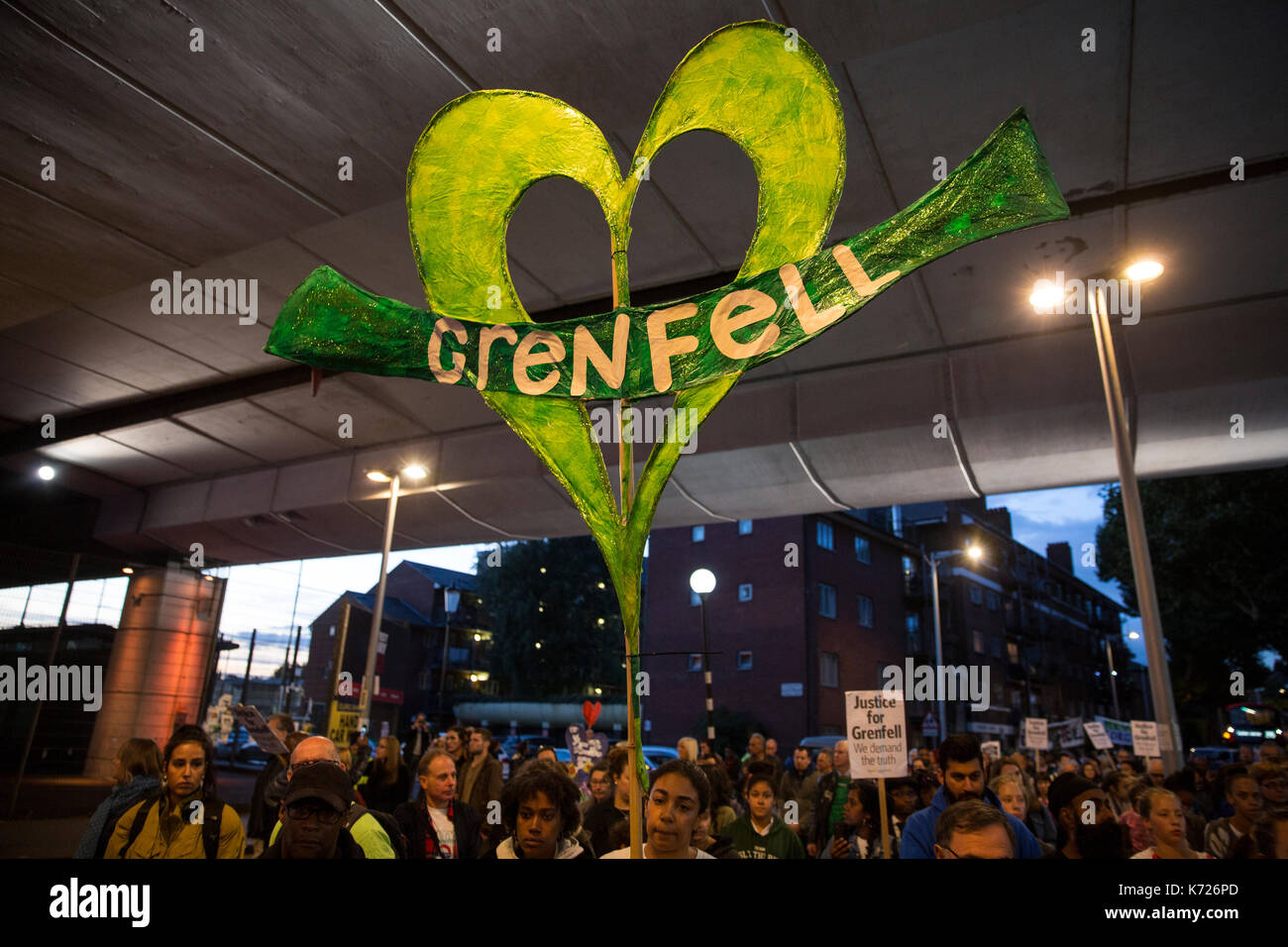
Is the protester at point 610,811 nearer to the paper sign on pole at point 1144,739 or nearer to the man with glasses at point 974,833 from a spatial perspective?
the man with glasses at point 974,833

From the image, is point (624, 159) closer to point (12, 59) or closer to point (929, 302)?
point (929, 302)

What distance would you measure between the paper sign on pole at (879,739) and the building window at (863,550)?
31.8 metres

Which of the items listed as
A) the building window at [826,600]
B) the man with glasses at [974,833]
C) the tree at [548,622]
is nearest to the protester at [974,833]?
the man with glasses at [974,833]

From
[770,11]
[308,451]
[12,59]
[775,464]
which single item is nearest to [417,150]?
Result: [770,11]

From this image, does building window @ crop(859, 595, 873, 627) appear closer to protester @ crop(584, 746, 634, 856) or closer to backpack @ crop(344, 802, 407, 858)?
protester @ crop(584, 746, 634, 856)

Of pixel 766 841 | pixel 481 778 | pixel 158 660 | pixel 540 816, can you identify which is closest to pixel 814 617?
pixel 158 660

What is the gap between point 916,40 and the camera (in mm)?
4324

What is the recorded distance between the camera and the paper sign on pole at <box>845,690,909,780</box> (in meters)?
5.65

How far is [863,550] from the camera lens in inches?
1469

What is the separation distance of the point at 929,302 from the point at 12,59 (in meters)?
6.90

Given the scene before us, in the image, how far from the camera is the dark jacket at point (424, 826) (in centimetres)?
459

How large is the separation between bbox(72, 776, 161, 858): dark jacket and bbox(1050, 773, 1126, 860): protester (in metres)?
5.03

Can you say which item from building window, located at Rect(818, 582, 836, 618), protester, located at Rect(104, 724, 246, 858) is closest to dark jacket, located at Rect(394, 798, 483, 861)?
protester, located at Rect(104, 724, 246, 858)

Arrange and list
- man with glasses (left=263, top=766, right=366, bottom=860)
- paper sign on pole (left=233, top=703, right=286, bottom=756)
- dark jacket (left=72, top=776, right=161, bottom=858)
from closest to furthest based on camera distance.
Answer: man with glasses (left=263, top=766, right=366, bottom=860)
dark jacket (left=72, top=776, right=161, bottom=858)
paper sign on pole (left=233, top=703, right=286, bottom=756)
